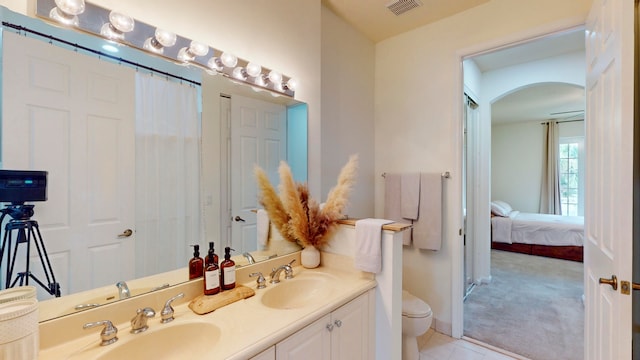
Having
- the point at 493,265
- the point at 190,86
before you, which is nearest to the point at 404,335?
the point at 190,86

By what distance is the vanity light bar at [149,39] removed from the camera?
1.02 metres

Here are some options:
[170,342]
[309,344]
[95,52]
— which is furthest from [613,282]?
[95,52]

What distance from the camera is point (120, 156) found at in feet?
3.67

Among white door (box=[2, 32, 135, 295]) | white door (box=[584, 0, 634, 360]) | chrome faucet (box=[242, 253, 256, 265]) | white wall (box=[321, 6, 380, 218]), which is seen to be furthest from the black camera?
white door (box=[584, 0, 634, 360])

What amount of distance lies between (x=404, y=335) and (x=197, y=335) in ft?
4.69

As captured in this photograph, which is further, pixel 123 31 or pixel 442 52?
pixel 442 52

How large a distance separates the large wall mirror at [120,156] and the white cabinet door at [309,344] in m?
0.58

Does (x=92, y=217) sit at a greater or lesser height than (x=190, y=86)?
lesser

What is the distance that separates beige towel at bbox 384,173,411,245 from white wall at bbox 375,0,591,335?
4.8 inches

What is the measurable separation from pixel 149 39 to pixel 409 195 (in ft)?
7.13

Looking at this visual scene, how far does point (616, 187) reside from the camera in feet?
3.66

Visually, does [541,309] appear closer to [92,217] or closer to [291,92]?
[291,92]

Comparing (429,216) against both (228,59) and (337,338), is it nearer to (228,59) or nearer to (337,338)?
(337,338)

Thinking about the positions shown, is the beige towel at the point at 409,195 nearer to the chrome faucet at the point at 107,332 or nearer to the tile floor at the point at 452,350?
the tile floor at the point at 452,350
